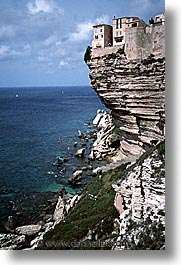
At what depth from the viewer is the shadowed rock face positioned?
5016mm

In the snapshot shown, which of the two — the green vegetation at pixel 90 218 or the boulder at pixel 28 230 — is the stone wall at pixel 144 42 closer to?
the green vegetation at pixel 90 218

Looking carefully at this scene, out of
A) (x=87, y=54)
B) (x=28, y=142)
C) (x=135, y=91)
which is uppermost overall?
(x=87, y=54)

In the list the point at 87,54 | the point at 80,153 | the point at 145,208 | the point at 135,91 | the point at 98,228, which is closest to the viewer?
the point at 145,208

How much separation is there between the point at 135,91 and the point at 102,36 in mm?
1199

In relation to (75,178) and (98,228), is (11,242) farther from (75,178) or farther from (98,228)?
(75,178)

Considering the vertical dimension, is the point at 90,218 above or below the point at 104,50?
below

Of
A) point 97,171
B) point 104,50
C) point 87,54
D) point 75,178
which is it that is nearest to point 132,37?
point 104,50

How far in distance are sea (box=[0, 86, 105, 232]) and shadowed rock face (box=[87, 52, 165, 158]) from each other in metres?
0.68

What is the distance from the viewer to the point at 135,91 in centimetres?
547

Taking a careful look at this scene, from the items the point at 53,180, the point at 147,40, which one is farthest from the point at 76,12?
the point at 53,180

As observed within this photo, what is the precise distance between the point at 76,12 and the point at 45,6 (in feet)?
1.09

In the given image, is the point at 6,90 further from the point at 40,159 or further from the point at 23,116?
the point at 40,159

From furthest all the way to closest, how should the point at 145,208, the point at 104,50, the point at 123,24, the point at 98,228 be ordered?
1. the point at 104,50
2. the point at 98,228
3. the point at 123,24
4. the point at 145,208

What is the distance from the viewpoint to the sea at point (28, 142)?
455cm
